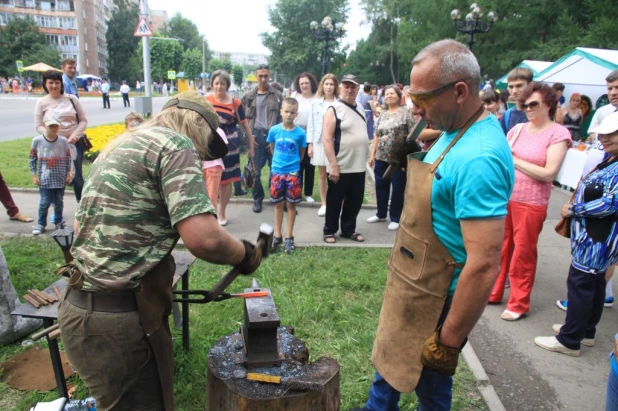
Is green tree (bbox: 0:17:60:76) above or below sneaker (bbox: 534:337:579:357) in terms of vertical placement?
above

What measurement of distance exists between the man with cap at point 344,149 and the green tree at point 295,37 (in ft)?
158

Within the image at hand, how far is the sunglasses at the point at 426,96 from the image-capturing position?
5.79 ft

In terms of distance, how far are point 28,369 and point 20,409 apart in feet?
1.48

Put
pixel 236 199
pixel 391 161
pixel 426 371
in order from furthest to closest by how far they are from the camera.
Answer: pixel 236 199 → pixel 391 161 → pixel 426 371

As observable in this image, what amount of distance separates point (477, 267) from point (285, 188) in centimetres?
385

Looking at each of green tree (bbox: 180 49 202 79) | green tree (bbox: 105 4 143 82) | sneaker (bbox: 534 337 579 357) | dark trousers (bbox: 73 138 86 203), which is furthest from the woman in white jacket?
green tree (bbox: 105 4 143 82)

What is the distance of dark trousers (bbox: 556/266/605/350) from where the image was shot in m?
3.25

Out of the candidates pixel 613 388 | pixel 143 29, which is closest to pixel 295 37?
pixel 143 29

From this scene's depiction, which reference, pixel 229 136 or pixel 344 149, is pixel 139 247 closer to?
pixel 344 149

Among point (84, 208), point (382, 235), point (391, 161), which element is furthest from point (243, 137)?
point (84, 208)

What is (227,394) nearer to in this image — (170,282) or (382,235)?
(170,282)

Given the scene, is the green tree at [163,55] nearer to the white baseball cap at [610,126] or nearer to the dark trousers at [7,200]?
the dark trousers at [7,200]

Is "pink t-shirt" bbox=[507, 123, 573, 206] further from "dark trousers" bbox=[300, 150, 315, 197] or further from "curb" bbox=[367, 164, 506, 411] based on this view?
"dark trousers" bbox=[300, 150, 315, 197]

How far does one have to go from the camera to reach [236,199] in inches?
300
